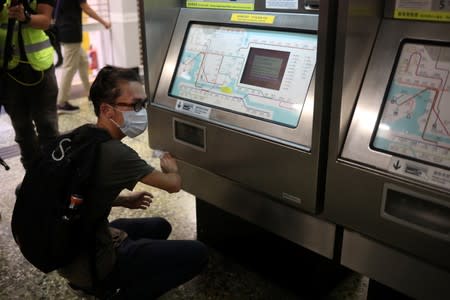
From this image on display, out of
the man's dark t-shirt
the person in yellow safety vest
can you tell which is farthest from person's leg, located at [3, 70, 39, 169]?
the man's dark t-shirt

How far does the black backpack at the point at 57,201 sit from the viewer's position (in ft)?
4.72

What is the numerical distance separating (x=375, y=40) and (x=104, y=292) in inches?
47.3

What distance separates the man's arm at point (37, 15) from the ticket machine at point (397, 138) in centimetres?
187

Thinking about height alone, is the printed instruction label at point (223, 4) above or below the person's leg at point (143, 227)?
above

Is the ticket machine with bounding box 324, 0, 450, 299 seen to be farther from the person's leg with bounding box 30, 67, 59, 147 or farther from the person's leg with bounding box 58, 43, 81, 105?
the person's leg with bounding box 58, 43, 81, 105

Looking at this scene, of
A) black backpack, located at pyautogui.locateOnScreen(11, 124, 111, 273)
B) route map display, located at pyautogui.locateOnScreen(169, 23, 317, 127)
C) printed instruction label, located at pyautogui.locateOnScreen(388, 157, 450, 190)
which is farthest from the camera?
route map display, located at pyautogui.locateOnScreen(169, 23, 317, 127)

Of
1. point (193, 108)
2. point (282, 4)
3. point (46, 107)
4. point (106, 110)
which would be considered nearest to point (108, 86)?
point (106, 110)

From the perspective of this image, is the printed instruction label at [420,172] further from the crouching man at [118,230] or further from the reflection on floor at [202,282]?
the reflection on floor at [202,282]

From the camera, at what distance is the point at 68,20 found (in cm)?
→ 450

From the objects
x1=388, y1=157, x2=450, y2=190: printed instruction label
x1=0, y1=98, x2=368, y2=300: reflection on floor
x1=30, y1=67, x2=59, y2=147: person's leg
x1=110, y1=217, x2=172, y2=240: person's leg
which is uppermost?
x1=388, y1=157, x2=450, y2=190: printed instruction label

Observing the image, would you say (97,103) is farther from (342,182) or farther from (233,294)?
(233,294)

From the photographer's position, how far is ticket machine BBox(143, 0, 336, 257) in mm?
1487

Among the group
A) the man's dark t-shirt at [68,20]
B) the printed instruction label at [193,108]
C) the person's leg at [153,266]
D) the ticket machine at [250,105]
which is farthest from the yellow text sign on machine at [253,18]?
the man's dark t-shirt at [68,20]

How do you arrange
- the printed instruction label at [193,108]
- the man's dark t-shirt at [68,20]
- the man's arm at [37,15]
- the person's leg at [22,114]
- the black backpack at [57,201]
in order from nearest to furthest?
the black backpack at [57,201], the printed instruction label at [193,108], the man's arm at [37,15], the person's leg at [22,114], the man's dark t-shirt at [68,20]
